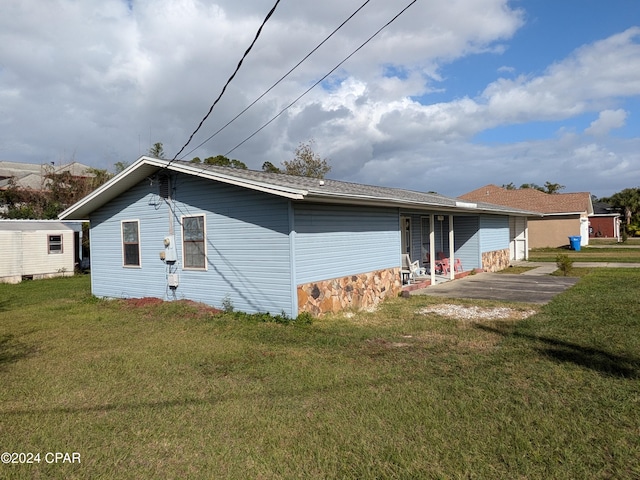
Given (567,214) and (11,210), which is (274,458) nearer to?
(11,210)

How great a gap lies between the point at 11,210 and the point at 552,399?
101ft

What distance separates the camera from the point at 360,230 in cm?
1061

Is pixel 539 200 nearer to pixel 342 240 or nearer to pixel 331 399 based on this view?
pixel 342 240

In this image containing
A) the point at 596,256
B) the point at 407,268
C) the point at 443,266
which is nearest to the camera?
the point at 407,268

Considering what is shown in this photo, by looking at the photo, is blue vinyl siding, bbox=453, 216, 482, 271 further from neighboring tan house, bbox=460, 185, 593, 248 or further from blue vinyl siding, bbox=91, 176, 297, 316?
neighboring tan house, bbox=460, 185, 593, 248

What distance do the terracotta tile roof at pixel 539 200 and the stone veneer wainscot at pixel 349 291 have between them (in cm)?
2438

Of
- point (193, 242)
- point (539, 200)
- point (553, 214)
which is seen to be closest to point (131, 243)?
point (193, 242)

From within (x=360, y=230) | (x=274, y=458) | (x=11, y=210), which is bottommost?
(x=274, y=458)

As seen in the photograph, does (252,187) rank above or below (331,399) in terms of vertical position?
above

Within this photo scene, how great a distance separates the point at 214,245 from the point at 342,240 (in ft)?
→ 9.33

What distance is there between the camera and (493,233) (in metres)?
19.2

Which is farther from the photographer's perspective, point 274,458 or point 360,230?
point 360,230

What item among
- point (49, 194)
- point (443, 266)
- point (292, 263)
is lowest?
point (443, 266)

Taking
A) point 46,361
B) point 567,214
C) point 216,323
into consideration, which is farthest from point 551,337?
point 567,214
